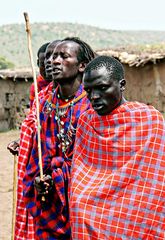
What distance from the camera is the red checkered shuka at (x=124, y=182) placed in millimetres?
3004

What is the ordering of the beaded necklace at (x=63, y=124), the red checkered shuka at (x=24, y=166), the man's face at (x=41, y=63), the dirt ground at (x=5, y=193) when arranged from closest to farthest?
the beaded necklace at (x=63, y=124) → the red checkered shuka at (x=24, y=166) → the man's face at (x=41, y=63) → the dirt ground at (x=5, y=193)

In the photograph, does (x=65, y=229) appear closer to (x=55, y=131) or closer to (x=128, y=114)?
(x=55, y=131)

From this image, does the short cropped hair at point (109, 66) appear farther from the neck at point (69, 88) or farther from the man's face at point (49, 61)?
the man's face at point (49, 61)

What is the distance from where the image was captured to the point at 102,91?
10.0 feet

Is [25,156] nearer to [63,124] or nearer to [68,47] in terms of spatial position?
[63,124]

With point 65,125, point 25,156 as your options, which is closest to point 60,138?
point 65,125

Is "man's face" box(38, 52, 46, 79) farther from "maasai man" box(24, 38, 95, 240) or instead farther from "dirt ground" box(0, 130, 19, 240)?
"dirt ground" box(0, 130, 19, 240)

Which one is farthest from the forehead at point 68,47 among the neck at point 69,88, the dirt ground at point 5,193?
the dirt ground at point 5,193

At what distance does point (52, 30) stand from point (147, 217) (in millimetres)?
53534

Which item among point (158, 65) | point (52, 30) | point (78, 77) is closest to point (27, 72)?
point (158, 65)

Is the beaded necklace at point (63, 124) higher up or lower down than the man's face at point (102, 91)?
lower down

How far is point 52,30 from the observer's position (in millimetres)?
55562

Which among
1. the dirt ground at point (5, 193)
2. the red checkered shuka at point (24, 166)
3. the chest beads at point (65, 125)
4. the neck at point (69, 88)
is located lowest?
the dirt ground at point (5, 193)

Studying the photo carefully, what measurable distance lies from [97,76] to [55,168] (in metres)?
0.67
